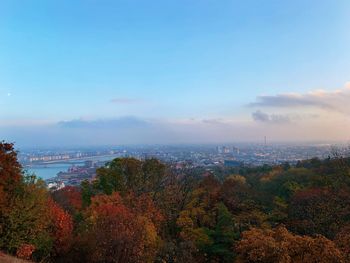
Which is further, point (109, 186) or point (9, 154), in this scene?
point (109, 186)

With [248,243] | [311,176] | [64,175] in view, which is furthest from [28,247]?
[64,175]

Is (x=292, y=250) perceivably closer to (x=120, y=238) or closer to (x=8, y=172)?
(x=120, y=238)

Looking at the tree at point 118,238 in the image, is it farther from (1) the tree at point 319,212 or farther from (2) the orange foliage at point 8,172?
(1) the tree at point 319,212

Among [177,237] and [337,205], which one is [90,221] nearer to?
[177,237]

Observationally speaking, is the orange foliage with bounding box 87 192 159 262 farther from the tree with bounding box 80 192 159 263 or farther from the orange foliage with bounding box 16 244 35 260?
the orange foliage with bounding box 16 244 35 260

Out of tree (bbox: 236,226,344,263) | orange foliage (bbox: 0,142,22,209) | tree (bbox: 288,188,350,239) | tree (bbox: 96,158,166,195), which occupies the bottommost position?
tree (bbox: 288,188,350,239)

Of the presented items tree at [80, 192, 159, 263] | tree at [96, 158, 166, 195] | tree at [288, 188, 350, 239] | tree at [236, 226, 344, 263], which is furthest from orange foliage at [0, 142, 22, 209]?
tree at [288, 188, 350, 239]

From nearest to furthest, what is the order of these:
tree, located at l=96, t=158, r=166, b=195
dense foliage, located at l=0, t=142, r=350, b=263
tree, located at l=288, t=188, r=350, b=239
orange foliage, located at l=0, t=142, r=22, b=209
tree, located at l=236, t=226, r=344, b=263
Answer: tree, located at l=236, t=226, r=344, b=263 → dense foliage, located at l=0, t=142, r=350, b=263 → orange foliage, located at l=0, t=142, r=22, b=209 → tree, located at l=288, t=188, r=350, b=239 → tree, located at l=96, t=158, r=166, b=195

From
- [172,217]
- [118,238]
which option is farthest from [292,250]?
[172,217]
